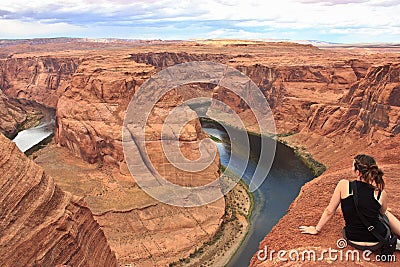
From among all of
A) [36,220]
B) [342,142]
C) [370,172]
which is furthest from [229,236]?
[342,142]

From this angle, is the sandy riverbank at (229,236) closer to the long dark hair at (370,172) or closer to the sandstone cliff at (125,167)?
Result: the sandstone cliff at (125,167)

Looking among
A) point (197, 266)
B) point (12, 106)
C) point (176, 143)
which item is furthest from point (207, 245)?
point (12, 106)

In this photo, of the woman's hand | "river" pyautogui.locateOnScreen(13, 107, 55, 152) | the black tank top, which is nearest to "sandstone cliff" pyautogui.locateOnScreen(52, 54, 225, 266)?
"river" pyautogui.locateOnScreen(13, 107, 55, 152)

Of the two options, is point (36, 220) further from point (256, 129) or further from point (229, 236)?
point (256, 129)

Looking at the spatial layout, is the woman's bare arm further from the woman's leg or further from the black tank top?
the woman's leg

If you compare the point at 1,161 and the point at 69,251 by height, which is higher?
the point at 1,161

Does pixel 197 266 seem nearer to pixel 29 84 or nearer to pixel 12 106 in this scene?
pixel 12 106
